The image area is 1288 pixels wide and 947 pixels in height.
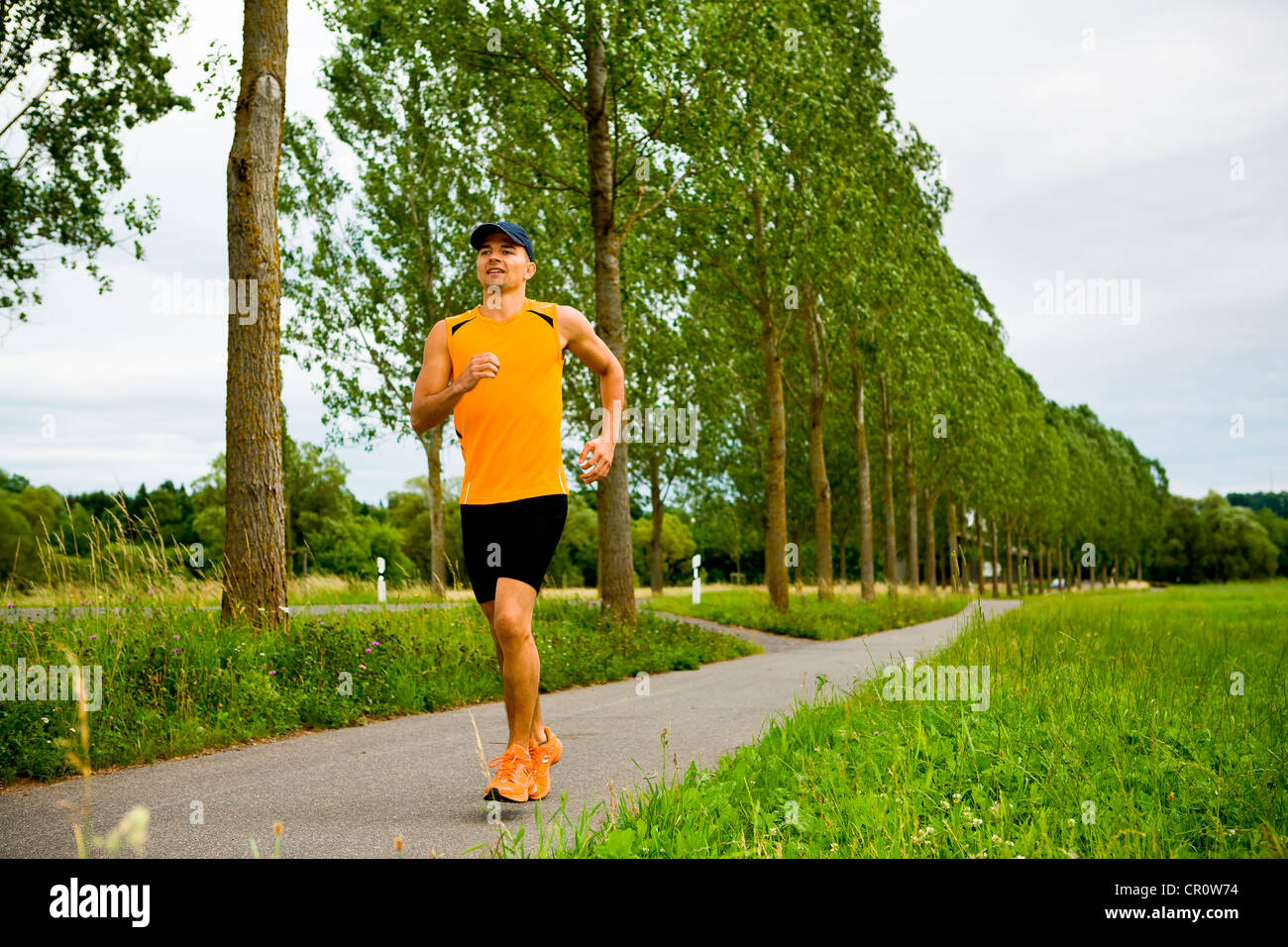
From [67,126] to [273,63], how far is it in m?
14.9

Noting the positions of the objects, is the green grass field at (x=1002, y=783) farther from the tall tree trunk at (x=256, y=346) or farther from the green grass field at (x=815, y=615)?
the green grass field at (x=815, y=615)

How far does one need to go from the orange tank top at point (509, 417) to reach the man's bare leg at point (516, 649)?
1.54 ft

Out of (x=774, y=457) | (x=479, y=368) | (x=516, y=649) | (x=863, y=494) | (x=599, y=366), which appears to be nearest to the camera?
(x=479, y=368)

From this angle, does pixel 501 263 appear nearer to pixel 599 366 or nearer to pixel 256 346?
pixel 599 366

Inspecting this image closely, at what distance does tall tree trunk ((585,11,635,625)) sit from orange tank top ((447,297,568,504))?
345 inches

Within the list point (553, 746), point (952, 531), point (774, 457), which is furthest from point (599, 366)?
point (952, 531)

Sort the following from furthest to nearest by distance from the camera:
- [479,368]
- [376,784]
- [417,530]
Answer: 1. [417,530]
2. [376,784]
3. [479,368]

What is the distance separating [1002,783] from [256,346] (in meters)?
7.27

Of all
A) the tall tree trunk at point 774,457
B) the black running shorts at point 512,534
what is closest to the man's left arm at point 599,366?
the black running shorts at point 512,534

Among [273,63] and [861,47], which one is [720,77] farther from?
[861,47]

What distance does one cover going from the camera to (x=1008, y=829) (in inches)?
137

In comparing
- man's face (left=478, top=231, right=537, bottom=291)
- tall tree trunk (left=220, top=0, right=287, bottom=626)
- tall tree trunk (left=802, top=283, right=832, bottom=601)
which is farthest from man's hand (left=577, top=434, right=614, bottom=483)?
tall tree trunk (left=802, top=283, right=832, bottom=601)

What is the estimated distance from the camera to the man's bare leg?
4227mm

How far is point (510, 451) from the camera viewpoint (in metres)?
4.19
